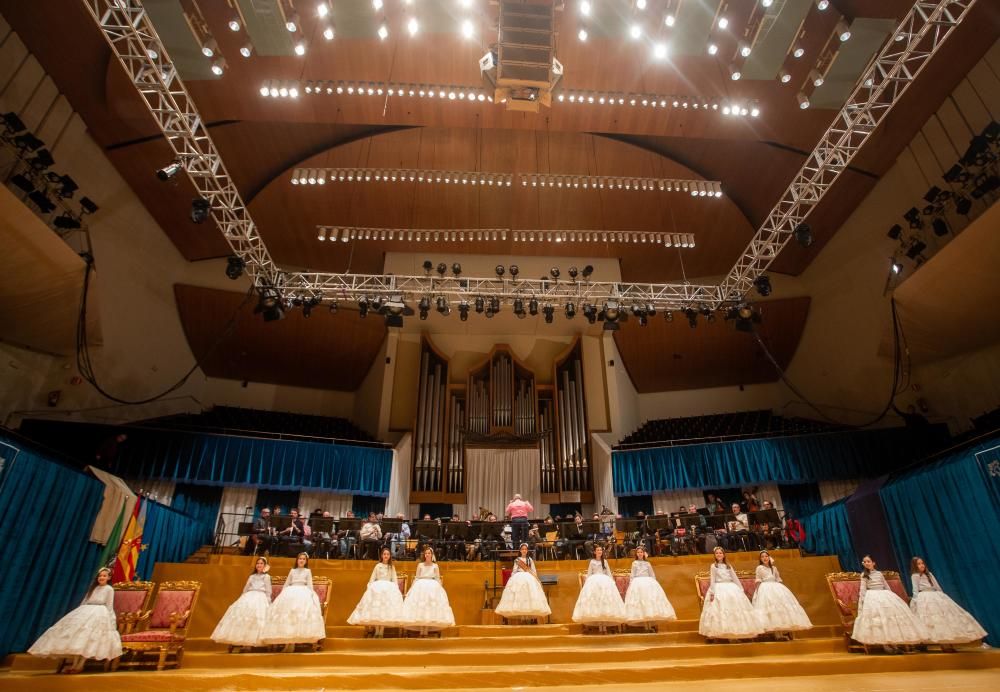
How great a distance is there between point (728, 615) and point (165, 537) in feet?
29.9

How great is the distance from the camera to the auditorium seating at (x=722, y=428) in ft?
42.5

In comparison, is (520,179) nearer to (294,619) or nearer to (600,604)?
(600,604)

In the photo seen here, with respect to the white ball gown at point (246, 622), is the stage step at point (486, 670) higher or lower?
lower

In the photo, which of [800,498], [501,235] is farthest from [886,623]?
[501,235]

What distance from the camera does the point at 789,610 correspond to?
545 cm

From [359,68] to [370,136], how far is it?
245 cm

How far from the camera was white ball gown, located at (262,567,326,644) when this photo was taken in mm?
5035

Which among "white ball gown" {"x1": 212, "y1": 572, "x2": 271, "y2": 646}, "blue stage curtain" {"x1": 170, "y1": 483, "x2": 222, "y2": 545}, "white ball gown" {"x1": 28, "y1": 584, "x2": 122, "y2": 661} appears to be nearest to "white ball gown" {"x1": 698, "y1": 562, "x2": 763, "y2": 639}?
"white ball gown" {"x1": 212, "y1": 572, "x2": 271, "y2": 646}

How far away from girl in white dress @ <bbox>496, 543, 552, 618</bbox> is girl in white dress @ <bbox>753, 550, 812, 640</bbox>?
2.24 meters

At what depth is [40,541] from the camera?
648 cm

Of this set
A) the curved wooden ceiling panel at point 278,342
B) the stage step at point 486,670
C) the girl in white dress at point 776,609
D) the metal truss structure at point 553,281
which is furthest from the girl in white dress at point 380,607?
the curved wooden ceiling panel at point 278,342

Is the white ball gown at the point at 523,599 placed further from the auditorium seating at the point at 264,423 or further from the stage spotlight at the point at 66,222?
the stage spotlight at the point at 66,222

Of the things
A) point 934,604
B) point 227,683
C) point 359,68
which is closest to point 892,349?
point 934,604

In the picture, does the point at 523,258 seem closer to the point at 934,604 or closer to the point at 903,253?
the point at 903,253
